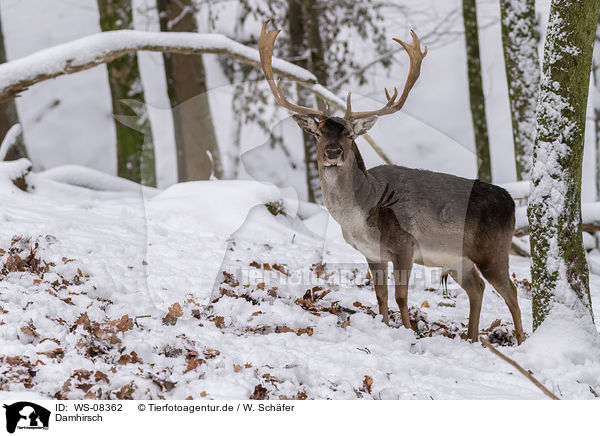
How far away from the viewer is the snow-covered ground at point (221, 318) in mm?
4367

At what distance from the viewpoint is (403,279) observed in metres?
5.83

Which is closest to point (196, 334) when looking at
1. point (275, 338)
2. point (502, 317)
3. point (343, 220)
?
point (275, 338)

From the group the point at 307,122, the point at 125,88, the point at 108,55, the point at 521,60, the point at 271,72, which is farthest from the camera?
the point at 125,88

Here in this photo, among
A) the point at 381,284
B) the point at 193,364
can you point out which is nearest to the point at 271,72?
the point at 381,284

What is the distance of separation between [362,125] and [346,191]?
1.91ft

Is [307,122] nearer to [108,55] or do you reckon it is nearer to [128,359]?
[128,359]

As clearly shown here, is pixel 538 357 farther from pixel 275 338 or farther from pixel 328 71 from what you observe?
pixel 328 71

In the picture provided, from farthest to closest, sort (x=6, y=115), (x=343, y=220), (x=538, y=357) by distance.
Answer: (x=6, y=115), (x=343, y=220), (x=538, y=357)

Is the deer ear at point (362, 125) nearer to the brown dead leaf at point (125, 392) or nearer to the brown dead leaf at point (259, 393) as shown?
the brown dead leaf at point (259, 393)

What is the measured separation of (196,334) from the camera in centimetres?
505

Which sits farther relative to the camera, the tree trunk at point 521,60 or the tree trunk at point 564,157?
the tree trunk at point 521,60
